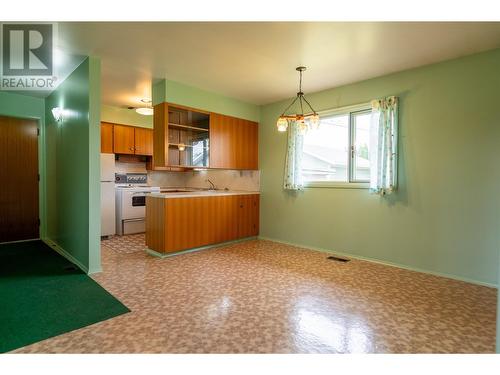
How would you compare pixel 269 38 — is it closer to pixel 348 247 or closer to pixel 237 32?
pixel 237 32

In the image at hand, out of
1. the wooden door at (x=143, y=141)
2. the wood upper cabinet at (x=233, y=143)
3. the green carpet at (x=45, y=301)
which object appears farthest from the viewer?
the wooden door at (x=143, y=141)

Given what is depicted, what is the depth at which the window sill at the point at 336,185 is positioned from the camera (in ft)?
12.8

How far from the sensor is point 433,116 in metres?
3.28

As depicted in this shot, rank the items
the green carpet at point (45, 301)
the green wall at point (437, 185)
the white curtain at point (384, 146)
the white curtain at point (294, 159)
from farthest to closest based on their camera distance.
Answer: the white curtain at point (294, 159) → the white curtain at point (384, 146) → the green wall at point (437, 185) → the green carpet at point (45, 301)

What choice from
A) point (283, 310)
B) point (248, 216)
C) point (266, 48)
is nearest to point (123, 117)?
point (248, 216)

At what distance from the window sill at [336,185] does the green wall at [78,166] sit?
10.2ft

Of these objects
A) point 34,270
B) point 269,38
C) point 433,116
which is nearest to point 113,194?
point 34,270

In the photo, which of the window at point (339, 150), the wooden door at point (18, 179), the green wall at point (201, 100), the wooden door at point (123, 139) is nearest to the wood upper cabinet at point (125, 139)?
the wooden door at point (123, 139)

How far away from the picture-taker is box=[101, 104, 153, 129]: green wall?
212 inches

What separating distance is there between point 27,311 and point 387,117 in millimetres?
4373

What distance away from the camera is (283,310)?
236cm

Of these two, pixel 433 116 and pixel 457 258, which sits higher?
pixel 433 116

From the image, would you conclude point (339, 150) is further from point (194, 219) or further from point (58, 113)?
point (58, 113)

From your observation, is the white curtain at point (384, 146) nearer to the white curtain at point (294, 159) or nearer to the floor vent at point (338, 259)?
the floor vent at point (338, 259)
